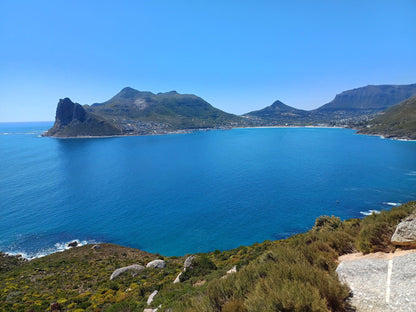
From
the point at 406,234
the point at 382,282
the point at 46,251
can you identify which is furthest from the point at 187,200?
the point at 382,282

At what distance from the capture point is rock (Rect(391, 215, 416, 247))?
→ 27.7 ft

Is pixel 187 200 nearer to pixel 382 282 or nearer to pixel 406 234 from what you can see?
pixel 406 234

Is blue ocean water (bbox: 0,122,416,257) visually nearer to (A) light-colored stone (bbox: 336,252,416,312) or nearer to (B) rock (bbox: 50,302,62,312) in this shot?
(B) rock (bbox: 50,302,62,312)

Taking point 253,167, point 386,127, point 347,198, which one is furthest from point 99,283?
point 386,127

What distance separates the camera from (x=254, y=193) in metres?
54.2

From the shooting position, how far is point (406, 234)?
8648 millimetres

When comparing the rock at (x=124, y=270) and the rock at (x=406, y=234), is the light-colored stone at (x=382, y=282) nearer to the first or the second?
the rock at (x=406, y=234)

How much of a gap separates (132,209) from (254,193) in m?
29.5

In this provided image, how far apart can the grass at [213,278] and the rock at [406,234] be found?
585 mm

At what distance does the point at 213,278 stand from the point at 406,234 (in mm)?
9840

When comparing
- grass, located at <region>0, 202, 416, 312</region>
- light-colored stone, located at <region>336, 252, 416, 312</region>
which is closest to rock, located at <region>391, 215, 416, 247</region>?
grass, located at <region>0, 202, 416, 312</region>

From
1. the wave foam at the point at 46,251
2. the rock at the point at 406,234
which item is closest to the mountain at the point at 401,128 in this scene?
the rock at the point at 406,234

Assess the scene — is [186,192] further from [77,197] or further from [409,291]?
[409,291]

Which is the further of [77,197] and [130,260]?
[77,197]
